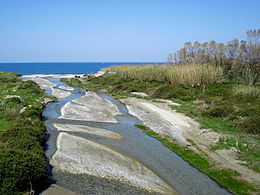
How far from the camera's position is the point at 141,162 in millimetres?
12523

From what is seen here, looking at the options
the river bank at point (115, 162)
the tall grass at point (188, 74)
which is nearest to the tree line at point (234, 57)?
the tall grass at point (188, 74)

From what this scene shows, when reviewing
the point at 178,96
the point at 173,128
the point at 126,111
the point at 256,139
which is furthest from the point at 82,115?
the point at 256,139

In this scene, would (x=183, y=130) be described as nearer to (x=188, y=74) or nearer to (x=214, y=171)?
(x=214, y=171)

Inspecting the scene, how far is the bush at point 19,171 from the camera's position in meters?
8.70

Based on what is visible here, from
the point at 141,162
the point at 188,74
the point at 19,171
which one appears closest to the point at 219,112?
the point at 141,162

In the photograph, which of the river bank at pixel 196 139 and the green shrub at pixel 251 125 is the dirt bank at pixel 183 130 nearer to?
the river bank at pixel 196 139

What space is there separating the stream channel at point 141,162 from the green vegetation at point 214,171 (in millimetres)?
307

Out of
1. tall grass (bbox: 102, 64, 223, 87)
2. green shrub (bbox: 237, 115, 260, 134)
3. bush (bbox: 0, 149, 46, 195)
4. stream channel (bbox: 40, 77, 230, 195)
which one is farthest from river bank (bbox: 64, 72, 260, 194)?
bush (bbox: 0, 149, 46, 195)

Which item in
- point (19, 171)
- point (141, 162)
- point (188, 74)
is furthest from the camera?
point (188, 74)

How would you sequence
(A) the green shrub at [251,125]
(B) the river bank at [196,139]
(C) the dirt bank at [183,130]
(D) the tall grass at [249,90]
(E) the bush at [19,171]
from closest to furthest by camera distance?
(E) the bush at [19,171]
(B) the river bank at [196,139]
(C) the dirt bank at [183,130]
(A) the green shrub at [251,125]
(D) the tall grass at [249,90]

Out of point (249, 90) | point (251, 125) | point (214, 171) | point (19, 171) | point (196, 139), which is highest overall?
point (249, 90)

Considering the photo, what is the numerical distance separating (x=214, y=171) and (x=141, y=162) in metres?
3.79

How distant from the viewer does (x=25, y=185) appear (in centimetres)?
923

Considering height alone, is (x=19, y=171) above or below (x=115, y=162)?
above
